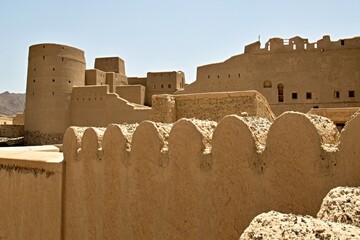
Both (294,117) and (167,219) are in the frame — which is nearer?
(294,117)

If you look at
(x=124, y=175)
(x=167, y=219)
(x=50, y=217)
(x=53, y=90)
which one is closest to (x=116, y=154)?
(x=124, y=175)

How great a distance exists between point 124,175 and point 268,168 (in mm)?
1811

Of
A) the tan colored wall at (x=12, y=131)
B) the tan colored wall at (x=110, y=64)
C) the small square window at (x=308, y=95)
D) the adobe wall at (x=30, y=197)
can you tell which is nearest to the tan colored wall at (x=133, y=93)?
the tan colored wall at (x=110, y=64)

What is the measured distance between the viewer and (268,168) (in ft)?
8.01

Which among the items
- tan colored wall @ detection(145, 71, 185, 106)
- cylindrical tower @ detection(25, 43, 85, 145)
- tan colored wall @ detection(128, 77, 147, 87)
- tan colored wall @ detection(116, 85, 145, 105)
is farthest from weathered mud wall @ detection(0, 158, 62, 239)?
tan colored wall @ detection(128, 77, 147, 87)

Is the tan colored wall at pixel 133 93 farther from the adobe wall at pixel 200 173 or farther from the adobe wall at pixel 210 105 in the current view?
the adobe wall at pixel 200 173

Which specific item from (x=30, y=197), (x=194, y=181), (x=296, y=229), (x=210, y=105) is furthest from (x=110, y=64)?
(x=296, y=229)

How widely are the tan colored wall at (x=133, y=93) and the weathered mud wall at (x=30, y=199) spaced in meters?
18.8

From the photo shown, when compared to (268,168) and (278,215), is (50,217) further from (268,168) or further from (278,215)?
(278,215)

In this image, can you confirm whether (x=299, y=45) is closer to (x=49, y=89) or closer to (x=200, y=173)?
(x=49, y=89)

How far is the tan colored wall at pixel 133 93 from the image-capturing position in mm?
23938

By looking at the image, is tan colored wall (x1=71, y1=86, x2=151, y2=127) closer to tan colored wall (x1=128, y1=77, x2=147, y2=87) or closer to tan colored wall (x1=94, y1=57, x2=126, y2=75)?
tan colored wall (x1=94, y1=57, x2=126, y2=75)

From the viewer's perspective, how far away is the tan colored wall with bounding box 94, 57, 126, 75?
91.9ft

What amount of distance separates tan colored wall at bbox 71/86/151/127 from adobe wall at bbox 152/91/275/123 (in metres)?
10.3
